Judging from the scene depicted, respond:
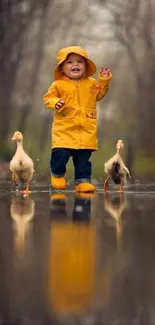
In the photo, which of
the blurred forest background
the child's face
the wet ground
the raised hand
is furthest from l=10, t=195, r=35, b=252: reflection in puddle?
the blurred forest background

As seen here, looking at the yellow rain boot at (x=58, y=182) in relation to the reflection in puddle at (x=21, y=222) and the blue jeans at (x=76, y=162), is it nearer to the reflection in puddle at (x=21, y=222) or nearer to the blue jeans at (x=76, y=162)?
the blue jeans at (x=76, y=162)

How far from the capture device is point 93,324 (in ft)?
2.07

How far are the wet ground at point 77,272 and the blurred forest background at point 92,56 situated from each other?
359 cm

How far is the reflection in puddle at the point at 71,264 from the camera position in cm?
72

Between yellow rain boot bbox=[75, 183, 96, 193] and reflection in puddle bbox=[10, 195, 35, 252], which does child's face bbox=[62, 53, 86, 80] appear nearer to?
yellow rain boot bbox=[75, 183, 96, 193]

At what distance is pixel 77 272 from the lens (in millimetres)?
904

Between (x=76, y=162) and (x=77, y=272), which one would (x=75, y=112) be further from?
(x=77, y=272)

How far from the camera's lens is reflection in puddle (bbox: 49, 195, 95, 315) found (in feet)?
2.36

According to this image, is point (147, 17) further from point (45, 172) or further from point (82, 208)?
point (82, 208)

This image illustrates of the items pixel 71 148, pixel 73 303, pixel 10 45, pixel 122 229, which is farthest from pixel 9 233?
pixel 10 45

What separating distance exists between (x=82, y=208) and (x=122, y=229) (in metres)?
0.71

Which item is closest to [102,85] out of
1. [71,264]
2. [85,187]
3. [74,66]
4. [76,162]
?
[74,66]

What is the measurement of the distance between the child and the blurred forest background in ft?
5.81

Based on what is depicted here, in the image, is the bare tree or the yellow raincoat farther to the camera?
the bare tree
